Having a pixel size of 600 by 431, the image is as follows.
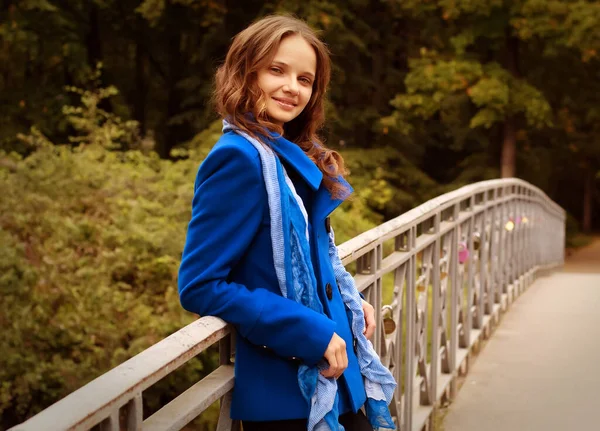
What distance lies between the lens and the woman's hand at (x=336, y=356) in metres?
2.01

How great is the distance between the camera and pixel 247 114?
2.13 metres

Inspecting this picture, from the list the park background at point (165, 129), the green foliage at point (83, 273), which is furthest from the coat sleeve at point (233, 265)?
the park background at point (165, 129)

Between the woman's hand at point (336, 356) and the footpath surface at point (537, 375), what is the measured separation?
265cm

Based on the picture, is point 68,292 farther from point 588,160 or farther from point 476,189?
point 588,160

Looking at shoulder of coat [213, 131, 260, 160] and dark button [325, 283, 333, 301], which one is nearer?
shoulder of coat [213, 131, 260, 160]

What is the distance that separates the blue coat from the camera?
1922 millimetres

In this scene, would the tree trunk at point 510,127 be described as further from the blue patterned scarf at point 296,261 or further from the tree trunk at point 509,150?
the blue patterned scarf at point 296,261

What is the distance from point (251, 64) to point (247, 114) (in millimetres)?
132

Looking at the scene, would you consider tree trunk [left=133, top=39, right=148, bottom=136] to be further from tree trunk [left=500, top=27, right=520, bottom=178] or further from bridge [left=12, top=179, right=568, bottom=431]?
bridge [left=12, top=179, right=568, bottom=431]

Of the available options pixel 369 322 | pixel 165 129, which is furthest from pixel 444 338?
pixel 165 129

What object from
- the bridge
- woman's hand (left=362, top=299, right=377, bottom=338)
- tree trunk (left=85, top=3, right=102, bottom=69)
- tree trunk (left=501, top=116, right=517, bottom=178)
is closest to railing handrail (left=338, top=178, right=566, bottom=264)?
the bridge

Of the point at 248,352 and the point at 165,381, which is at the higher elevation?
the point at 248,352

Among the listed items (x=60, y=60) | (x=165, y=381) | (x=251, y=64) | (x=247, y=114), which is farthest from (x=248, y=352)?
(x=60, y=60)

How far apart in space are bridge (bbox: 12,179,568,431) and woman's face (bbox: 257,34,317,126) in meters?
0.59
